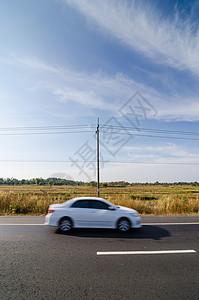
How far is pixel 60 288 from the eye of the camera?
325 centimetres

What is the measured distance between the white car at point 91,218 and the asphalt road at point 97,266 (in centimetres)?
37

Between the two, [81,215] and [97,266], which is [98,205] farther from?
[97,266]

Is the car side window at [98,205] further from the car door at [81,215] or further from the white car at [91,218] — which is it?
the car door at [81,215]

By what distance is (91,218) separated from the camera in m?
6.99

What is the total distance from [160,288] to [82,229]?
4520 mm

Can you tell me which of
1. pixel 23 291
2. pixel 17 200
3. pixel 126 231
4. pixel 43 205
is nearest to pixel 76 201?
pixel 126 231

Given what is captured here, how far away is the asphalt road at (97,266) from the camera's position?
317cm

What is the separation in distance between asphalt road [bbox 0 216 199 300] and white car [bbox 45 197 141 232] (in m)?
0.37

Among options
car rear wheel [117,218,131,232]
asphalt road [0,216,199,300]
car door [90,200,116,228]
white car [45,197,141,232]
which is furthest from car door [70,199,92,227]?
car rear wheel [117,218,131,232]

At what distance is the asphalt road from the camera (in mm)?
3168

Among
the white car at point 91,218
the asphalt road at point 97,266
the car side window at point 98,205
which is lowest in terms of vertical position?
the asphalt road at point 97,266

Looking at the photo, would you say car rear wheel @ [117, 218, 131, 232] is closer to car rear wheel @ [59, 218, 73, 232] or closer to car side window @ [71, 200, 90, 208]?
car side window @ [71, 200, 90, 208]

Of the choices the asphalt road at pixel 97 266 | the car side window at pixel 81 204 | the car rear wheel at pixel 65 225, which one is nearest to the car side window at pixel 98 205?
the car side window at pixel 81 204

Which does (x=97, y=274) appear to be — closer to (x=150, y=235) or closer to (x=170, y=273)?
(x=170, y=273)
